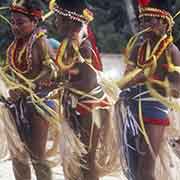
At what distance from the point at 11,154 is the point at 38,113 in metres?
0.44

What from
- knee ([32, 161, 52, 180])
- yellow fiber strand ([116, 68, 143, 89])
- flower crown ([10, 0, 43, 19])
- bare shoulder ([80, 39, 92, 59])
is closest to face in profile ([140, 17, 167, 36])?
yellow fiber strand ([116, 68, 143, 89])

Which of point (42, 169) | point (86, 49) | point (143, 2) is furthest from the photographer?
point (42, 169)

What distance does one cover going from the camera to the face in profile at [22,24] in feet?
17.3

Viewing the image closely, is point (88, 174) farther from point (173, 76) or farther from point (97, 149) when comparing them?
point (173, 76)

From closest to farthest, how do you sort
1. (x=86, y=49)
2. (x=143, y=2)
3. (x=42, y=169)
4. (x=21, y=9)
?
(x=143, y=2) < (x=86, y=49) < (x=21, y=9) < (x=42, y=169)

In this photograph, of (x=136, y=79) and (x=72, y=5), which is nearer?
(x=136, y=79)

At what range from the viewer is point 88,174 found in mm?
5211

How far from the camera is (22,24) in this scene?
529cm

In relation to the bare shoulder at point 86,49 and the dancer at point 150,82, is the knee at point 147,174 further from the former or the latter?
the bare shoulder at point 86,49

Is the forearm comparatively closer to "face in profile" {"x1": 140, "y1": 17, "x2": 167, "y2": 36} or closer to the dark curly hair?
"face in profile" {"x1": 140, "y1": 17, "x2": 167, "y2": 36}

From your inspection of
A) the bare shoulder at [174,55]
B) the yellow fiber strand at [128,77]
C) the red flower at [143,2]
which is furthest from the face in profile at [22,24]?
the bare shoulder at [174,55]

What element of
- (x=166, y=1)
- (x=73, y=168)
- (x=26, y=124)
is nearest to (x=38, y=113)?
(x=26, y=124)

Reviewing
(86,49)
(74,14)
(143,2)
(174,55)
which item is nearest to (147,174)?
(174,55)

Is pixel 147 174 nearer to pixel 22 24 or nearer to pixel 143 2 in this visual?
pixel 143 2
